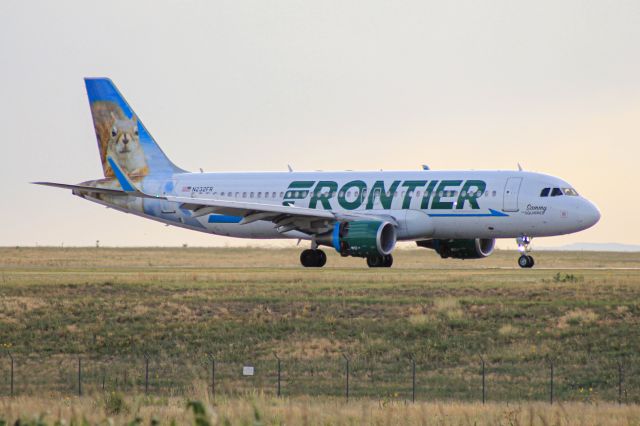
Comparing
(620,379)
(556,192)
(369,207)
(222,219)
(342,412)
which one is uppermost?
(556,192)

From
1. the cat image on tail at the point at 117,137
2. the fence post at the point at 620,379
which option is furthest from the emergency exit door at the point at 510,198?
the cat image on tail at the point at 117,137

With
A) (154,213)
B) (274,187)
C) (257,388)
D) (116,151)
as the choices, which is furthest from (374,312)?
(116,151)

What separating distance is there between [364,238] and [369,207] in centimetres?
396

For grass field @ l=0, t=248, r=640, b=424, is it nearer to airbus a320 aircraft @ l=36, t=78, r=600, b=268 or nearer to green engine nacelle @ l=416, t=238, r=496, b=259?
airbus a320 aircraft @ l=36, t=78, r=600, b=268

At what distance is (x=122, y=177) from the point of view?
71188mm

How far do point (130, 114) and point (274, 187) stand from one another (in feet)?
40.2

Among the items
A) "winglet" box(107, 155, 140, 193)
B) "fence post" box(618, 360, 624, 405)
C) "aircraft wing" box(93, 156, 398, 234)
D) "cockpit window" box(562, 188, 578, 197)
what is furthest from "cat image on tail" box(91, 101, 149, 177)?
"fence post" box(618, 360, 624, 405)

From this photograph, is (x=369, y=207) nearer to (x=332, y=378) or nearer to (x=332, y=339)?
(x=332, y=339)

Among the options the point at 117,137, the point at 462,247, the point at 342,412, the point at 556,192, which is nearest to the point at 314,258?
the point at 462,247

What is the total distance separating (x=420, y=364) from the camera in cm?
3906

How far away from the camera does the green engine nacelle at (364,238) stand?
57562 mm

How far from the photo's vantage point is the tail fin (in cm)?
7231

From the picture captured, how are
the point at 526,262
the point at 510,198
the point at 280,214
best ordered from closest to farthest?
1. the point at 510,198
2. the point at 280,214
3. the point at 526,262

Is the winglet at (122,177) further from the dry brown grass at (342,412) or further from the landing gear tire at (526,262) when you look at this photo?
the dry brown grass at (342,412)
